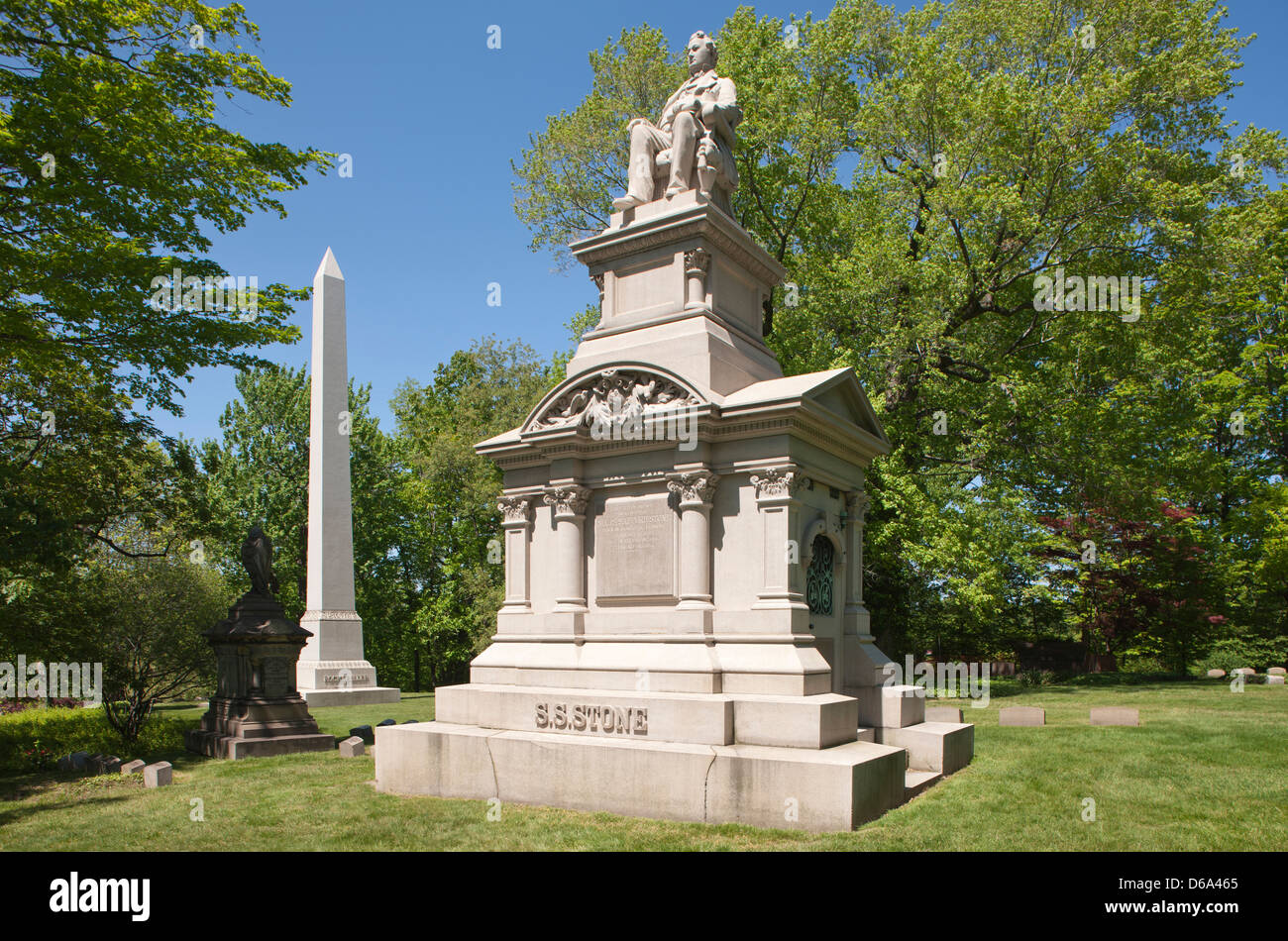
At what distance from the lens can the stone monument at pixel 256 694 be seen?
52.0ft

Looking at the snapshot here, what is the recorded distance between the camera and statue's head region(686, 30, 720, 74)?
13.2 meters

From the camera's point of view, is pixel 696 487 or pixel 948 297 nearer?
pixel 696 487

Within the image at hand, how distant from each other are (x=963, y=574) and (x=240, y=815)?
1756 centimetres

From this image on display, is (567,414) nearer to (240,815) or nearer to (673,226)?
(673,226)

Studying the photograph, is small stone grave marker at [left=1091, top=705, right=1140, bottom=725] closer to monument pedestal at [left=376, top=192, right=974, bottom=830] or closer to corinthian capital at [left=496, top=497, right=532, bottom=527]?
monument pedestal at [left=376, top=192, right=974, bottom=830]

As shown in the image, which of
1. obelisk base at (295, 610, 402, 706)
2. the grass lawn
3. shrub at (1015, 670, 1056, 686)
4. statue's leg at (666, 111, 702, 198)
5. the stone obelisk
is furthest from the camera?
shrub at (1015, 670, 1056, 686)

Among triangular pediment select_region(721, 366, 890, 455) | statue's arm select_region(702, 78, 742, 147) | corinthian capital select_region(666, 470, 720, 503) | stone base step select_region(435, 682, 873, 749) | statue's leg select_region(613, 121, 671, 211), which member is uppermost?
statue's arm select_region(702, 78, 742, 147)

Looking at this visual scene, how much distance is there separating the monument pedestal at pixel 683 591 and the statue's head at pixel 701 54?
2.58 m

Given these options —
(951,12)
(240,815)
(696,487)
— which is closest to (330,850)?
(240,815)

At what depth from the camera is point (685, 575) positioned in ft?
34.6

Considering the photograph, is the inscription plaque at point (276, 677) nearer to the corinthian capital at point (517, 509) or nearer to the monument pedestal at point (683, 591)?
the monument pedestal at point (683, 591)

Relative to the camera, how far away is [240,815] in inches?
392

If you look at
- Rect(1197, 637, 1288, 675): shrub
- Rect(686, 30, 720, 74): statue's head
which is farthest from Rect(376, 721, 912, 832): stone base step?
Rect(1197, 637, 1288, 675): shrub

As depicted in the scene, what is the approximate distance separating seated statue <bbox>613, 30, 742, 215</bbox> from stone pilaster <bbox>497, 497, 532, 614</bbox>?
15.2ft
